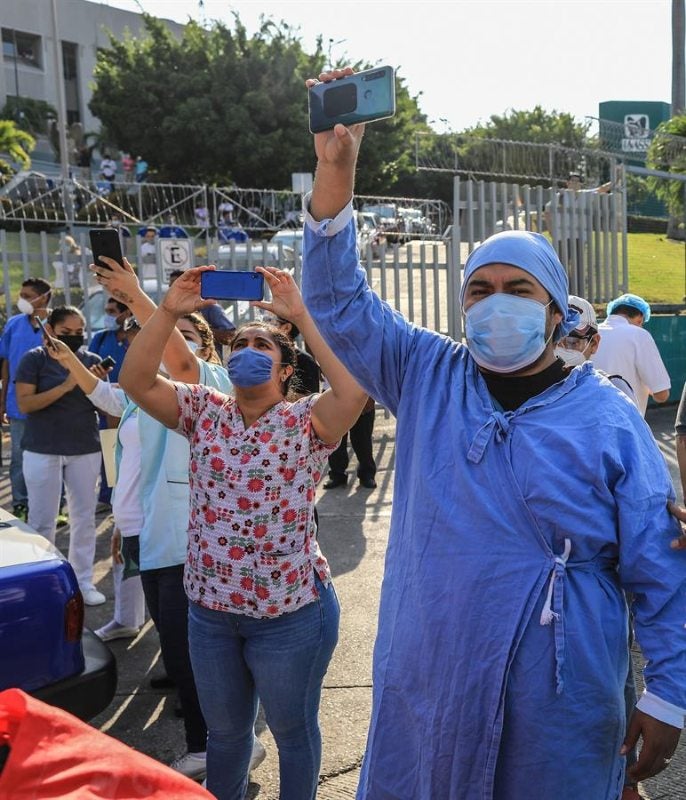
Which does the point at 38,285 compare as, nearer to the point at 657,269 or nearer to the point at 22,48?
the point at 657,269

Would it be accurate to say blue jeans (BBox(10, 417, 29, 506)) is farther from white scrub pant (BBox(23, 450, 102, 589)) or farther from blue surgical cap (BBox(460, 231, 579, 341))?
blue surgical cap (BBox(460, 231, 579, 341))

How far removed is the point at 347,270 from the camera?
7.72ft

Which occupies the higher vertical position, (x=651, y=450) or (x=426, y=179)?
(x=426, y=179)

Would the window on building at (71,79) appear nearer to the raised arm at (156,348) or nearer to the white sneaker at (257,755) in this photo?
the white sneaker at (257,755)

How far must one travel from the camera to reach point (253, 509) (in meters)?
3.11

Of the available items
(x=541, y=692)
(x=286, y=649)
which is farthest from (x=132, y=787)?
(x=286, y=649)

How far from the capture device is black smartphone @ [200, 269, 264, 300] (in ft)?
9.65

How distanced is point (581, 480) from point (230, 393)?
2.13 metres

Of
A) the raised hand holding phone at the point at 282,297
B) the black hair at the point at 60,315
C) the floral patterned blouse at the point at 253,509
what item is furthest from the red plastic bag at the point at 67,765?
the black hair at the point at 60,315

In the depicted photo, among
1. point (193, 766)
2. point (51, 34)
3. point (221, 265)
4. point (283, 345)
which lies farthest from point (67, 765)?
point (51, 34)

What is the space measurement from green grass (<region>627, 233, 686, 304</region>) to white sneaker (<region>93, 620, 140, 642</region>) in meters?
15.7

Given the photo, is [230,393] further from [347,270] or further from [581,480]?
[581,480]

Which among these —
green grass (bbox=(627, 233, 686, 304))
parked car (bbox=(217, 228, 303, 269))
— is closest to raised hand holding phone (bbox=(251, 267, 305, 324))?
parked car (bbox=(217, 228, 303, 269))

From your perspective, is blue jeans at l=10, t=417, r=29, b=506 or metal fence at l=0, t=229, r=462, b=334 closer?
blue jeans at l=10, t=417, r=29, b=506
